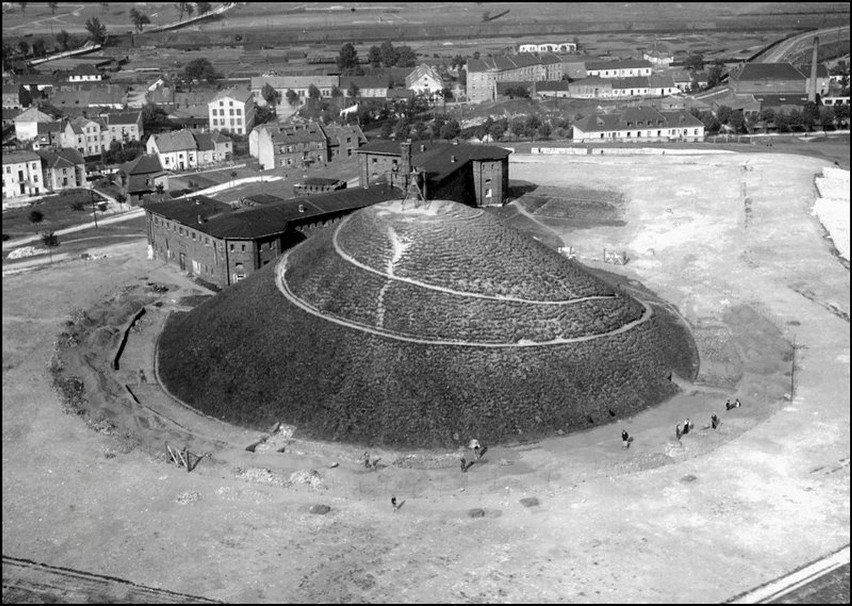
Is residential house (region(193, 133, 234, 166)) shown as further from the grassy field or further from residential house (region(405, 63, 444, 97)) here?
residential house (region(405, 63, 444, 97))

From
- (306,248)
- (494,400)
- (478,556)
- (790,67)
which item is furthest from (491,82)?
(478,556)

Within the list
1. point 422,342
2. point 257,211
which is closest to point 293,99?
point 257,211

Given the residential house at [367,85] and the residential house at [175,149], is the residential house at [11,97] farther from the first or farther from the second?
the residential house at [175,149]

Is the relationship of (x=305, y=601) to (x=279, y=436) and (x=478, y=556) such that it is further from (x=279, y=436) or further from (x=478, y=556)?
(x=279, y=436)

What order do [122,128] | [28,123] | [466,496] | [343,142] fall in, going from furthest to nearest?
[28,123] < [122,128] < [343,142] < [466,496]

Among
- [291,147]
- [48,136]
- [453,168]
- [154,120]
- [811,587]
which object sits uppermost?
[154,120]

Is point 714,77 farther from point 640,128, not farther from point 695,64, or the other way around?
point 640,128
